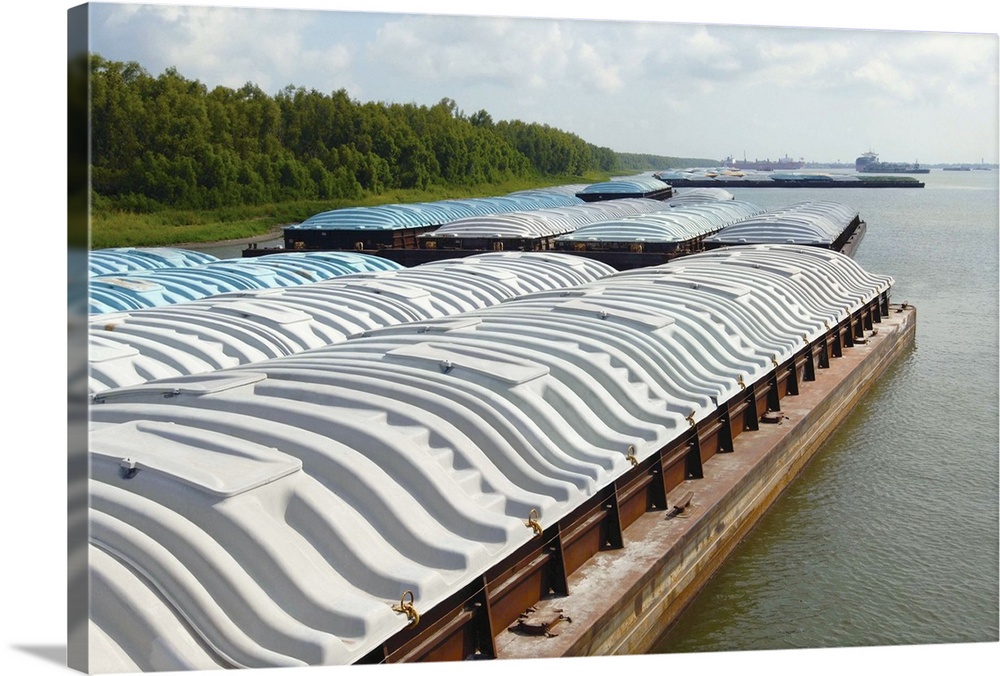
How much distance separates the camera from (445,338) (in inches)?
404

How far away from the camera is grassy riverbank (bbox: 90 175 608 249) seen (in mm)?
23797

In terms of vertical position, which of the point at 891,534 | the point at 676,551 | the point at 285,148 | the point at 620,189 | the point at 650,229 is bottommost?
the point at 891,534

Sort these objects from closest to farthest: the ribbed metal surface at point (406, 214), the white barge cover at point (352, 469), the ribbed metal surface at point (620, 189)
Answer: the white barge cover at point (352, 469) < the ribbed metal surface at point (406, 214) < the ribbed metal surface at point (620, 189)

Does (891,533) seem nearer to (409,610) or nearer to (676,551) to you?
(676,551)

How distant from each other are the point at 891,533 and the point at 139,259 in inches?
587

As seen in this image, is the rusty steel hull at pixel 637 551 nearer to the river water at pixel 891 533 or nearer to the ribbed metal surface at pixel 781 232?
the river water at pixel 891 533

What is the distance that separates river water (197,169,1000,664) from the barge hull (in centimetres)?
29

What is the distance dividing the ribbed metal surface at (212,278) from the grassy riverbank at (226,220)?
102 inches

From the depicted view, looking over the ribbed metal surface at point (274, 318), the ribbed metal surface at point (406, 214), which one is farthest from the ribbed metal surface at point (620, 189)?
the ribbed metal surface at point (274, 318)

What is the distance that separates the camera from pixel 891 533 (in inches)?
444

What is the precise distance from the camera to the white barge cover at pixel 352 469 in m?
5.39

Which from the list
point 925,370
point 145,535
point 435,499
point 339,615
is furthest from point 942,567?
point 925,370

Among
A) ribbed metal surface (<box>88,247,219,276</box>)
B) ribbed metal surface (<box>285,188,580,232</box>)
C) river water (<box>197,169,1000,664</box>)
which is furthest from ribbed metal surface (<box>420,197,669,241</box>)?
river water (<box>197,169,1000,664</box>)

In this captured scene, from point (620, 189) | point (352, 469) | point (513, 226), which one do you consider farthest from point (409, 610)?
point (620, 189)
